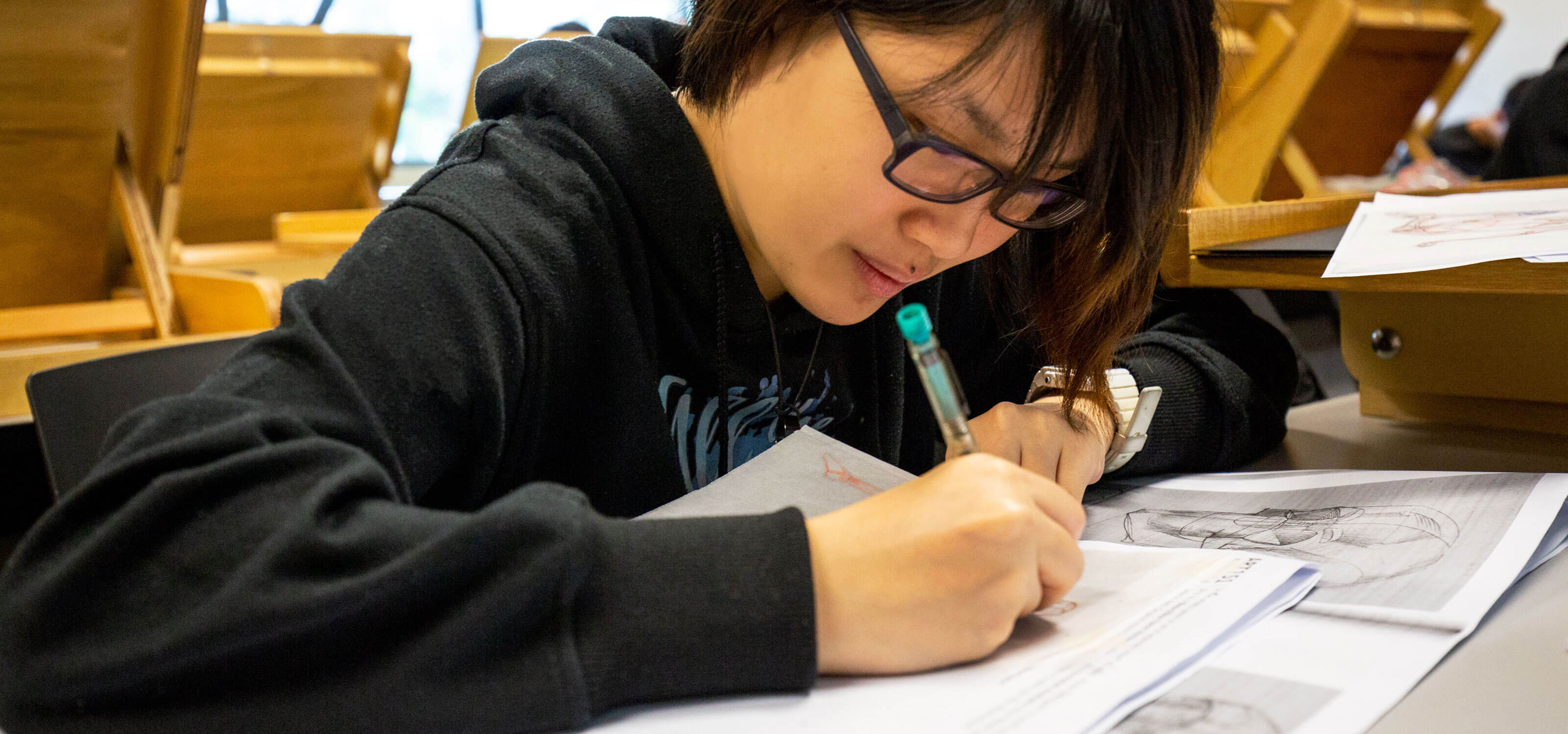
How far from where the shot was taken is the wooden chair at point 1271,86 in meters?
2.77

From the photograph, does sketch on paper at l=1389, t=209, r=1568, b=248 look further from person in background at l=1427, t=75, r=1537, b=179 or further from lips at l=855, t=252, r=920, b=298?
person in background at l=1427, t=75, r=1537, b=179

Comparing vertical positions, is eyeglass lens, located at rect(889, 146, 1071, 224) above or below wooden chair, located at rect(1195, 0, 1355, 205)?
above

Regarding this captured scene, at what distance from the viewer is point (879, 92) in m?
0.60

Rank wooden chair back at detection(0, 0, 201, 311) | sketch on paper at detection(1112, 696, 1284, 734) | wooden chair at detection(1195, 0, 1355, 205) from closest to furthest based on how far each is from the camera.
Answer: sketch on paper at detection(1112, 696, 1284, 734) < wooden chair back at detection(0, 0, 201, 311) < wooden chair at detection(1195, 0, 1355, 205)

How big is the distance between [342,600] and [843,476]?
1.04 feet

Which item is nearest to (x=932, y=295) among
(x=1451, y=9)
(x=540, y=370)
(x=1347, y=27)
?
(x=540, y=370)

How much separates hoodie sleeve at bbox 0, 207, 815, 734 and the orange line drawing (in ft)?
0.61

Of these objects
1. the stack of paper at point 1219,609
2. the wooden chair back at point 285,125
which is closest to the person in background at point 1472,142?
the wooden chair back at point 285,125

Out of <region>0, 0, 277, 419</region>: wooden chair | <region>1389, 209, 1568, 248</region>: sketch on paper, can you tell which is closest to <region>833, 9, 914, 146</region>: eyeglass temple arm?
<region>1389, 209, 1568, 248</region>: sketch on paper

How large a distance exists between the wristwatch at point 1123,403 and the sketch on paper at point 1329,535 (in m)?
0.07

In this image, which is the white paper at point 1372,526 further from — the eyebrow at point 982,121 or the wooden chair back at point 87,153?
the wooden chair back at point 87,153

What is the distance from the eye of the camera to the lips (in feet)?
2.23

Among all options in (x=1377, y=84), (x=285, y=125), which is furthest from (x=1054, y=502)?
(x=1377, y=84)

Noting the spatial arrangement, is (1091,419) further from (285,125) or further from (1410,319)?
(285,125)
